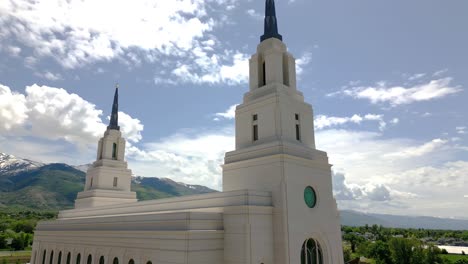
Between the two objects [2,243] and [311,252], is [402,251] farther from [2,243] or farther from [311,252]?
[2,243]

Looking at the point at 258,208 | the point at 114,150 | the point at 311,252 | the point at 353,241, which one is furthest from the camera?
the point at 353,241

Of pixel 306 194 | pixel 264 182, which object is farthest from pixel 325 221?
pixel 264 182

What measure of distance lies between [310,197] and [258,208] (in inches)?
178

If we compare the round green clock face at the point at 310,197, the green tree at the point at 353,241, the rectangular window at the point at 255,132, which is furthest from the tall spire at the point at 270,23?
the green tree at the point at 353,241

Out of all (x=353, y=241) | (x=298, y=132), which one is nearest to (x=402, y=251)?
(x=353, y=241)

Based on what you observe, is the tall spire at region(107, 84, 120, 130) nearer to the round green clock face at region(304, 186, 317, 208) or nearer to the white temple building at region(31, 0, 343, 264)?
the white temple building at region(31, 0, 343, 264)

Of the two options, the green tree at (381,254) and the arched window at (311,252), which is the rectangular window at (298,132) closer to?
the arched window at (311,252)

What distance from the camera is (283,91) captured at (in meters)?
23.7

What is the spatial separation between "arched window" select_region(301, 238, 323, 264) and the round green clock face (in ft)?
7.44

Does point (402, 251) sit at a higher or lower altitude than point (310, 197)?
lower

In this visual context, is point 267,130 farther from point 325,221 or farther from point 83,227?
point 83,227

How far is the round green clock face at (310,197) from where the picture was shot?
21.8 meters

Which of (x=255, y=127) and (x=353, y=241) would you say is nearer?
(x=255, y=127)

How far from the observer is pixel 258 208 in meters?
19.5
